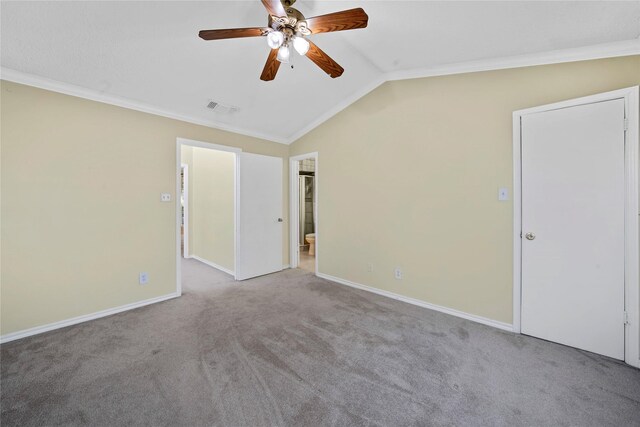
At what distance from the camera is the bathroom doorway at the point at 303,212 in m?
4.73

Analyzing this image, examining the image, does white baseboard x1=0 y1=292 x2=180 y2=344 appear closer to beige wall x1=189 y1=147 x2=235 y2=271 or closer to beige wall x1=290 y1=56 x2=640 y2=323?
beige wall x1=189 y1=147 x2=235 y2=271

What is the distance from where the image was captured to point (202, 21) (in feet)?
6.89

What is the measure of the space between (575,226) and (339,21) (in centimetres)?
258

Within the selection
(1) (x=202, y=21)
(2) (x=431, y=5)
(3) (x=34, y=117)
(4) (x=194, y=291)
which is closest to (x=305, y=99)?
(1) (x=202, y=21)

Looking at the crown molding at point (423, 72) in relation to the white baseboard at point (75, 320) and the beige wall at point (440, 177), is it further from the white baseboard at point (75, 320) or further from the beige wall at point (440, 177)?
the white baseboard at point (75, 320)

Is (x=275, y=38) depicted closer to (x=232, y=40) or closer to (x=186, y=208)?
(x=232, y=40)

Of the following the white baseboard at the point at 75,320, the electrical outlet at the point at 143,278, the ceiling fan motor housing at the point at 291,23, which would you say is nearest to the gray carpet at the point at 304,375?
the white baseboard at the point at 75,320

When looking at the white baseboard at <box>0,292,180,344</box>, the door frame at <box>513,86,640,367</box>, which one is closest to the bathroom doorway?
the white baseboard at <box>0,292,180,344</box>

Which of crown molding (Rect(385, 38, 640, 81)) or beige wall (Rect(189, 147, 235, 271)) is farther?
beige wall (Rect(189, 147, 235, 271))

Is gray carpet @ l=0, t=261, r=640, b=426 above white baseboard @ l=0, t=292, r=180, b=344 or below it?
below

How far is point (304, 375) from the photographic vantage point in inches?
71.3

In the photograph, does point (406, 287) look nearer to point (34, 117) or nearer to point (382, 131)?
point (382, 131)

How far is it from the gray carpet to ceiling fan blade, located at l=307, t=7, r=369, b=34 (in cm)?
246

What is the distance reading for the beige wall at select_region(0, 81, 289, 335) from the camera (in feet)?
7.55
